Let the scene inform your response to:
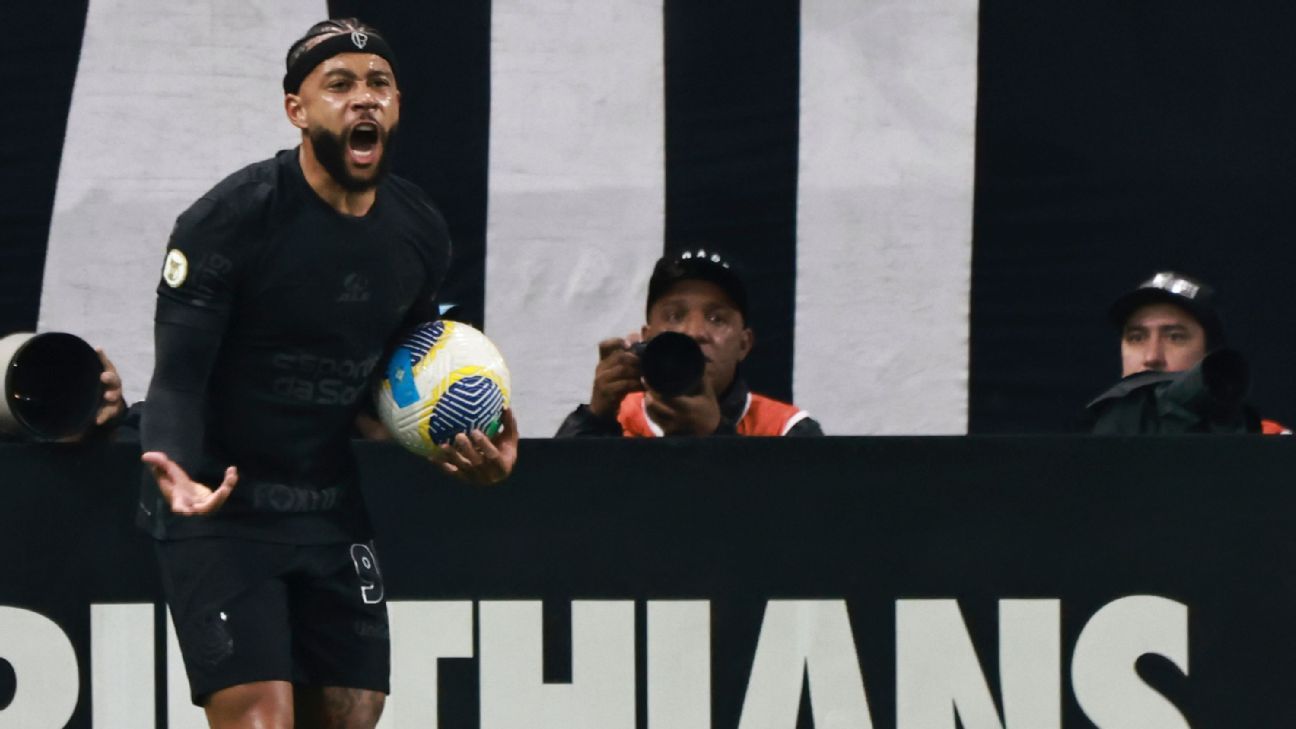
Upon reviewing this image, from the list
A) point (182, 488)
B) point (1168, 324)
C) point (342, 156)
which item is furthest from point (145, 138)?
point (1168, 324)

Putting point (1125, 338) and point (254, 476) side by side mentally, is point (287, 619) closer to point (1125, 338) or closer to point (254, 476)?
point (254, 476)

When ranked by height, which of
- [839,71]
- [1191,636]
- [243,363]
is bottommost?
[1191,636]

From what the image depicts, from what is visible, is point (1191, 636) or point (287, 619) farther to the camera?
point (1191, 636)

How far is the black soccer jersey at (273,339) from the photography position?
12.7ft

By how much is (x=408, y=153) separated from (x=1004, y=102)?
1644 mm

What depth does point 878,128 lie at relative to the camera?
5988 mm

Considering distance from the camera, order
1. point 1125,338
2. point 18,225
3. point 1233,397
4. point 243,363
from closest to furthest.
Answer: point 243,363
point 1233,397
point 1125,338
point 18,225

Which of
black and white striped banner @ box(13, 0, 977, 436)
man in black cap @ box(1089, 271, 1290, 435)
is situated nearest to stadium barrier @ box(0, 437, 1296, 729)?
man in black cap @ box(1089, 271, 1290, 435)

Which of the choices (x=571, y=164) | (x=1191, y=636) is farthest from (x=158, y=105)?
(x=1191, y=636)

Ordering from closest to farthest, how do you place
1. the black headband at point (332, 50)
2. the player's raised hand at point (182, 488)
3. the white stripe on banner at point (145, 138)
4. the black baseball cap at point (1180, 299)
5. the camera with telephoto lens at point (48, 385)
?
1. the player's raised hand at point (182, 488)
2. the black headband at point (332, 50)
3. the camera with telephoto lens at point (48, 385)
4. the black baseball cap at point (1180, 299)
5. the white stripe on banner at point (145, 138)

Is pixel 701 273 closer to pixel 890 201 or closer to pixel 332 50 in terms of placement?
pixel 890 201

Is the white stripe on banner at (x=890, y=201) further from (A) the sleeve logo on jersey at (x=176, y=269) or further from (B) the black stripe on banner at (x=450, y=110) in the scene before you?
(A) the sleeve logo on jersey at (x=176, y=269)

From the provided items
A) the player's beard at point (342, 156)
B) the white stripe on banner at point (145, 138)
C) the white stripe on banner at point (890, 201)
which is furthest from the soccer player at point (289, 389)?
the white stripe on banner at point (890, 201)

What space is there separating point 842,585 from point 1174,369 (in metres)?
1.20
